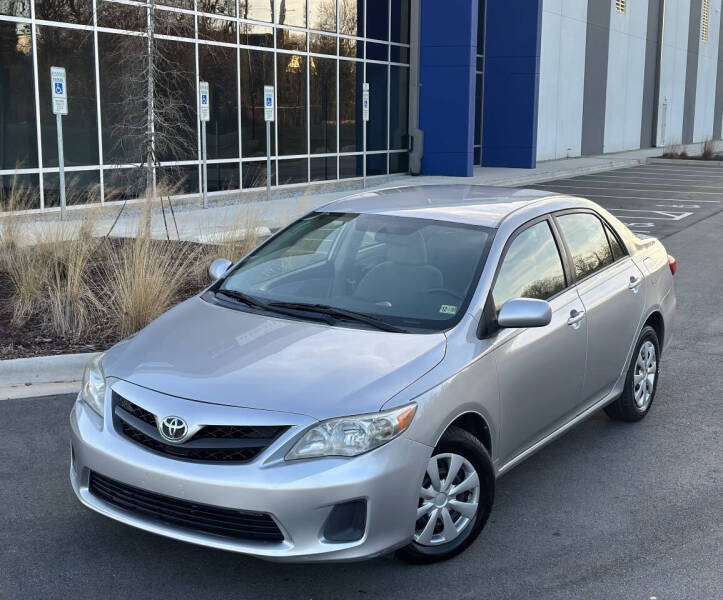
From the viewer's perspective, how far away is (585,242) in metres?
5.82

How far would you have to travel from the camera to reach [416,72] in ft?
90.2

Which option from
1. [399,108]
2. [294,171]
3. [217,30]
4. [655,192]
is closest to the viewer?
[217,30]

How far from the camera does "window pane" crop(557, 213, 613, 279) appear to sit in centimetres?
562

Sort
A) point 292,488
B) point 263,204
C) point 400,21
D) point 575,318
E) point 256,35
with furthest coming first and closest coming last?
1. point 400,21
2. point 256,35
3. point 263,204
4. point 575,318
5. point 292,488

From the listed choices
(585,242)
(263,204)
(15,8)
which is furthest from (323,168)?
(585,242)

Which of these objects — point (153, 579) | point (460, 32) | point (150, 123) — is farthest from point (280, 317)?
point (460, 32)

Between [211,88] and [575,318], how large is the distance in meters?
16.4

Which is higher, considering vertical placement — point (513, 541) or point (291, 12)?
point (291, 12)

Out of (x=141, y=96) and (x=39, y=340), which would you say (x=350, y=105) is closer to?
(x=141, y=96)

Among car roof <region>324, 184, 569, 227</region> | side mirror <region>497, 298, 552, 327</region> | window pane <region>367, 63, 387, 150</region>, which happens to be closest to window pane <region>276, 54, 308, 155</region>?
window pane <region>367, 63, 387, 150</region>

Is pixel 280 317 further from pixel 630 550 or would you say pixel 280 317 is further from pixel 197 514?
pixel 630 550

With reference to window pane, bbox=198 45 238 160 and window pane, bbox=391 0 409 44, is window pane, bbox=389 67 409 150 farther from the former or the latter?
window pane, bbox=198 45 238 160

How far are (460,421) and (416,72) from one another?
24.3 metres

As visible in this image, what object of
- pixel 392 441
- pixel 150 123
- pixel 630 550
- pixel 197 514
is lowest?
pixel 630 550
